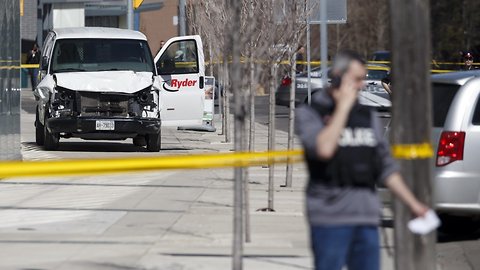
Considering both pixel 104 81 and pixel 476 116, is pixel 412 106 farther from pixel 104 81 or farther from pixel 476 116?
pixel 104 81

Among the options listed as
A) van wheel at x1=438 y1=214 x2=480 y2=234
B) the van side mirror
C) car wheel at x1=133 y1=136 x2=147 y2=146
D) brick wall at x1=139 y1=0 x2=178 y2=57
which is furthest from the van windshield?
brick wall at x1=139 y1=0 x2=178 y2=57

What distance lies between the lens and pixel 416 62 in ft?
24.0

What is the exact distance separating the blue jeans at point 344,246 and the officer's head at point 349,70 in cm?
80

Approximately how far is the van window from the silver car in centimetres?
2

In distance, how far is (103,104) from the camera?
65.0 ft

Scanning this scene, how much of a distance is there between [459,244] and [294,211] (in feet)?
7.51

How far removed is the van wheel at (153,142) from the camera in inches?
803

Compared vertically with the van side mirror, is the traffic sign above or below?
above

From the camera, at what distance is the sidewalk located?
33.0 feet

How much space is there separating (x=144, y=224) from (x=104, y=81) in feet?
26.0

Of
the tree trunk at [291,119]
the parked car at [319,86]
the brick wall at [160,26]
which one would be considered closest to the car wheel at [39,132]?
the tree trunk at [291,119]

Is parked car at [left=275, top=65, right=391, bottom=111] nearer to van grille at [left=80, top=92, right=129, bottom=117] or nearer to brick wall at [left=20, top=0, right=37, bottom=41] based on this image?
van grille at [left=80, top=92, right=129, bottom=117]

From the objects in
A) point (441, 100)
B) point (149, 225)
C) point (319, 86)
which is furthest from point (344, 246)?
point (319, 86)

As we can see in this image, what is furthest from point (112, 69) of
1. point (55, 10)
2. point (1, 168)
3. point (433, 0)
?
point (433, 0)
